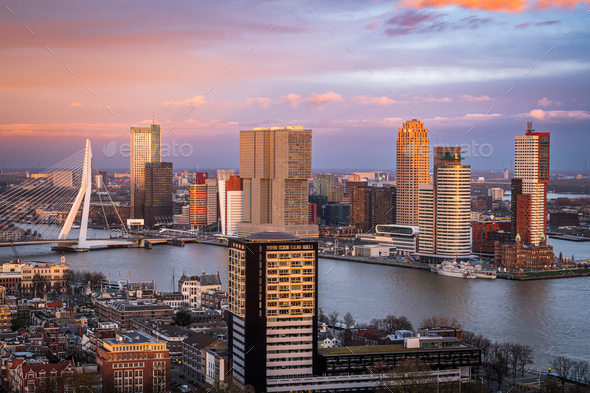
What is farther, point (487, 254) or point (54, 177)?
point (54, 177)

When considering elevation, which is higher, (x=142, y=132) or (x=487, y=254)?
(x=142, y=132)

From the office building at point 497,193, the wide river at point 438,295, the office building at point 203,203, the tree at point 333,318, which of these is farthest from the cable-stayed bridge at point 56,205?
the office building at point 497,193

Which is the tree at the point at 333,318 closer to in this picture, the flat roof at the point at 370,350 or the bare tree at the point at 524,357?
the bare tree at the point at 524,357

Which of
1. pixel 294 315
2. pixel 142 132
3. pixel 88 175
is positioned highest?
pixel 142 132

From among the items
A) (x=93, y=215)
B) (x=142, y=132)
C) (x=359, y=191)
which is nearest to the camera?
(x=359, y=191)

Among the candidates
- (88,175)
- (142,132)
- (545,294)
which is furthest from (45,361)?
(142,132)

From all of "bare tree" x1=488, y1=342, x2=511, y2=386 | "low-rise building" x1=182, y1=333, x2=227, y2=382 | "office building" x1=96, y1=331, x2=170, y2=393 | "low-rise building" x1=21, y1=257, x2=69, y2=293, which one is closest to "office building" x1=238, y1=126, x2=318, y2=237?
"low-rise building" x1=21, y1=257, x2=69, y2=293

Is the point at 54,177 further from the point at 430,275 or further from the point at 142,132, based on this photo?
the point at 142,132
